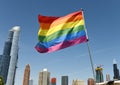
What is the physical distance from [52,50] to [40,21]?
2817 mm

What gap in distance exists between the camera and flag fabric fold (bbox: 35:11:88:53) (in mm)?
17422

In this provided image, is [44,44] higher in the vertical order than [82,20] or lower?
lower

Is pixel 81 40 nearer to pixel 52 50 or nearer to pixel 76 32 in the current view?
pixel 76 32

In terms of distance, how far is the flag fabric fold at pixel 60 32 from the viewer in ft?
57.2

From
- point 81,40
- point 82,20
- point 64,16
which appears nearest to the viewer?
point 81,40

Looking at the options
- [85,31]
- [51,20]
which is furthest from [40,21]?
[85,31]

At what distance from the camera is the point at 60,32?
18.5 metres

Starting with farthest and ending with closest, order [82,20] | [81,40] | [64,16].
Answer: [64,16] → [82,20] → [81,40]

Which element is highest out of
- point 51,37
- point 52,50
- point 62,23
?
point 62,23

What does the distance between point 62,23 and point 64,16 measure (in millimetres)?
696

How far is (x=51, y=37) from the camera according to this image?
18.6m

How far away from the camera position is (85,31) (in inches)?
669

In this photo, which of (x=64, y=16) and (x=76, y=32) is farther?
(x=64, y=16)

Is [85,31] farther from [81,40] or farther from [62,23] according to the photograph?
[62,23]
